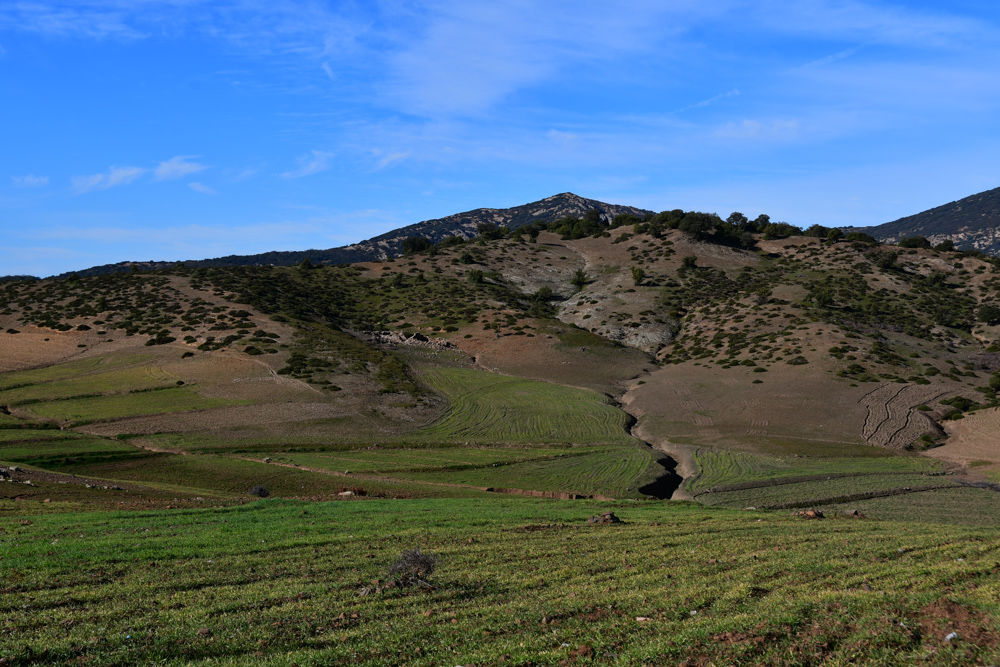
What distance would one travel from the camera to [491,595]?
1409cm

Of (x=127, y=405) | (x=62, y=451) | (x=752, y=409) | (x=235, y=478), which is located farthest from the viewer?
(x=752, y=409)

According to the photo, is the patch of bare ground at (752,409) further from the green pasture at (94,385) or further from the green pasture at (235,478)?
the green pasture at (94,385)

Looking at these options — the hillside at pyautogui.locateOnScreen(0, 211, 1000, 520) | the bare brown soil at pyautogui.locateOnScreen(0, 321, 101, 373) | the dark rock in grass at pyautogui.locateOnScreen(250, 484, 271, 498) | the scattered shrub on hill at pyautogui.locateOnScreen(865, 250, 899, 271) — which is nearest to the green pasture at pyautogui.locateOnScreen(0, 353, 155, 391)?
the hillside at pyautogui.locateOnScreen(0, 211, 1000, 520)

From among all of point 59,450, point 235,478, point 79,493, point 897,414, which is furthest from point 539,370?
point 79,493

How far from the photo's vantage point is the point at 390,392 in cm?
6988

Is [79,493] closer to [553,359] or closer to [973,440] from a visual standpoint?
[973,440]

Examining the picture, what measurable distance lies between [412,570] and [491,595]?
200cm

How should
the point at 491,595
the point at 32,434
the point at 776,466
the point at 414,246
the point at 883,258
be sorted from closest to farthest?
the point at 491,595, the point at 776,466, the point at 32,434, the point at 883,258, the point at 414,246

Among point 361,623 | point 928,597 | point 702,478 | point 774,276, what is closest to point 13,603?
point 361,623

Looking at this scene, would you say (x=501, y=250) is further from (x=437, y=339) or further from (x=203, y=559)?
(x=203, y=559)

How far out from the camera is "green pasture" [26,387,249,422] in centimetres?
5594

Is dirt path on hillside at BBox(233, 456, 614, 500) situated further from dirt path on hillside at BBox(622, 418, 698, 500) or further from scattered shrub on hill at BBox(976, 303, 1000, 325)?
scattered shrub on hill at BBox(976, 303, 1000, 325)

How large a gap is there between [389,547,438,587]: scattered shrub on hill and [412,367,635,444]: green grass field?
4036 cm

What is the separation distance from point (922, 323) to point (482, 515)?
96.0m
